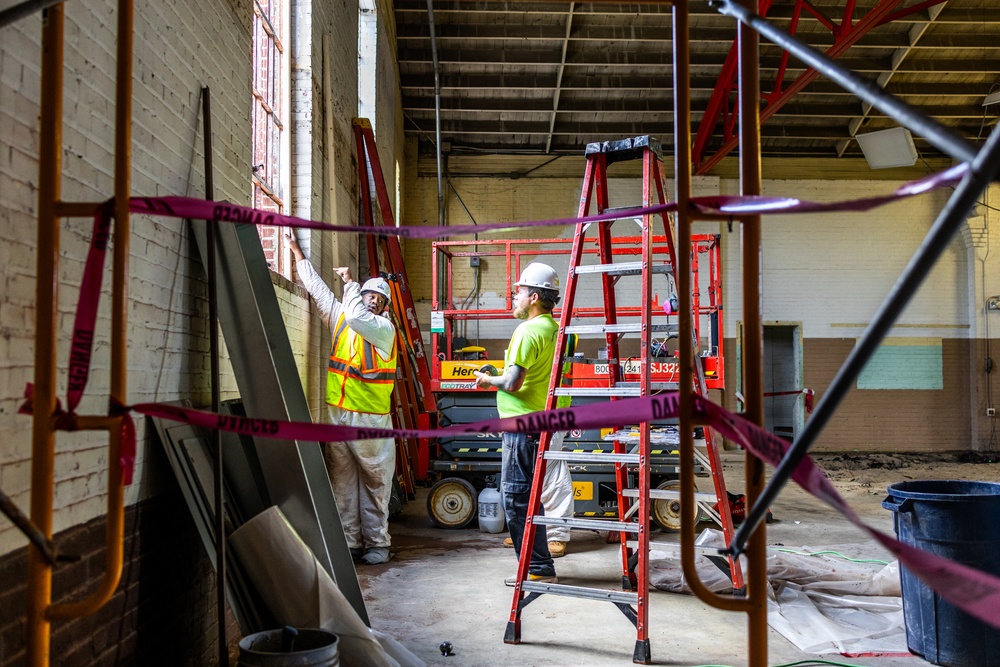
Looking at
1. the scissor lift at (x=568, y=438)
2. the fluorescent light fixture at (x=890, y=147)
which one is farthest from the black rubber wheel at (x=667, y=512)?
the fluorescent light fixture at (x=890, y=147)

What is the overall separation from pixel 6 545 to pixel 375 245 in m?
7.19

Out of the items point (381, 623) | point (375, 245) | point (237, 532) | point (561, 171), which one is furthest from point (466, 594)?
point (561, 171)

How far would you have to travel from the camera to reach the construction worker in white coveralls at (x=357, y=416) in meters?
6.28

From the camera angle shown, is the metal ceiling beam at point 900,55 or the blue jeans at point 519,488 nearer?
the blue jeans at point 519,488

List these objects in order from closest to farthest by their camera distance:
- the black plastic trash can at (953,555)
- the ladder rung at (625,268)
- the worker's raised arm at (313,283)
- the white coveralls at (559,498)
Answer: the black plastic trash can at (953,555)
the ladder rung at (625,268)
the worker's raised arm at (313,283)
the white coveralls at (559,498)

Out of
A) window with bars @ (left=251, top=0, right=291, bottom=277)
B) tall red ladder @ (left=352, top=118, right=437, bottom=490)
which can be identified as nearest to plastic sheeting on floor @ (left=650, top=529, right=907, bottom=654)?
window with bars @ (left=251, top=0, right=291, bottom=277)

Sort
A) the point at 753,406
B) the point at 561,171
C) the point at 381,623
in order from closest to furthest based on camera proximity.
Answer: the point at 753,406 < the point at 381,623 < the point at 561,171

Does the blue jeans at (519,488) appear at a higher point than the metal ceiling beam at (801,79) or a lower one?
lower

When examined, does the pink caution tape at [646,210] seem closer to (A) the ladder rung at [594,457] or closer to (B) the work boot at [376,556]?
Result: (A) the ladder rung at [594,457]

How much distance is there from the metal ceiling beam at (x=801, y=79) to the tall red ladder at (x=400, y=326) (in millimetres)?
5251

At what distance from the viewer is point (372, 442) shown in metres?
6.32

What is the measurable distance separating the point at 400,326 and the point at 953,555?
6.77 m

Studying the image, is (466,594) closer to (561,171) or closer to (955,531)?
(955,531)

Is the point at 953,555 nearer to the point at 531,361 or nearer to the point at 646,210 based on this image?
the point at 531,361
